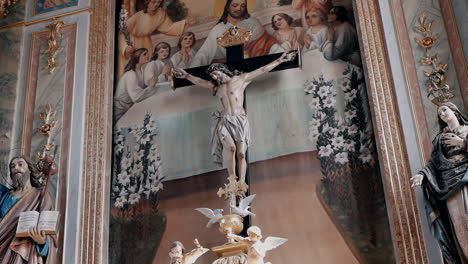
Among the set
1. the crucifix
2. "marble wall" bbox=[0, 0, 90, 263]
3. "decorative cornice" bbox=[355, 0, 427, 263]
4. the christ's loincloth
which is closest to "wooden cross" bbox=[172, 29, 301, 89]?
the crucifix

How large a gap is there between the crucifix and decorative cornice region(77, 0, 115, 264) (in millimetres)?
820

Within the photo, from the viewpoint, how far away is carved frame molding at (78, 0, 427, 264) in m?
6.06

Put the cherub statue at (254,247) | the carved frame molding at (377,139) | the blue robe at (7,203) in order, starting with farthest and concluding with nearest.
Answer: the blue robe at (7,203) < the carved frame molding at (377,139) < the cherub statue at (254,247)

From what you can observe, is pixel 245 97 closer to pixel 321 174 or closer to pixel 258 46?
pixel 258 46

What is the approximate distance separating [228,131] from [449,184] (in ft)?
7.28

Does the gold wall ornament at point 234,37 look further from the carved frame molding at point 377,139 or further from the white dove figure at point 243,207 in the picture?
the white dove figure at point 243,207

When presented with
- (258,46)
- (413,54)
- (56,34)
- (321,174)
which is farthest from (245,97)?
(56,34)

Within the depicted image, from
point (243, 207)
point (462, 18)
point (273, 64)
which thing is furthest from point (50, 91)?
point (462, 18)

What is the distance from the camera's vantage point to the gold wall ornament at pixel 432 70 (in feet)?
20.8

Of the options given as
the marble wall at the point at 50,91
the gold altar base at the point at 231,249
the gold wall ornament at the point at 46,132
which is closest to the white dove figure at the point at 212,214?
the gold altar base at the point at 231,249

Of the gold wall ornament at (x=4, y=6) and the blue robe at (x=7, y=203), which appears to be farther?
the gold wall ornament at (x=4, y=6)

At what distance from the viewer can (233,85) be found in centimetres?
715

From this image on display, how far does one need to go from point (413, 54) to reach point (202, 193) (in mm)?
2435

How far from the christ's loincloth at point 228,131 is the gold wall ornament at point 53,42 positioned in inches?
81.2
